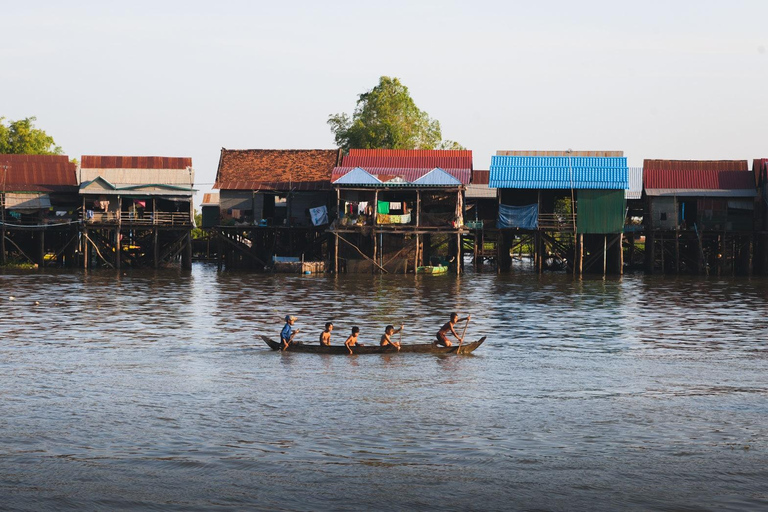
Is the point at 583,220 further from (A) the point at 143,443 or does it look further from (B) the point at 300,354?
(A) the point at 143,443

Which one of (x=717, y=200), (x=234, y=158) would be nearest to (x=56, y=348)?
(x=234, y=158)

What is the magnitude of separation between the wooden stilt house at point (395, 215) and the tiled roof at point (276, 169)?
2586 millimetres

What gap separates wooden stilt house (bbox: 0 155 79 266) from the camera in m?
60.7

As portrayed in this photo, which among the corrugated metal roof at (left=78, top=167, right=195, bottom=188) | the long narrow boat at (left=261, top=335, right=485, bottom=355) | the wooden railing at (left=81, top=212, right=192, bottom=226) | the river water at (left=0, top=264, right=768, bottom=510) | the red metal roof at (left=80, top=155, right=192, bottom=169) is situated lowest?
the river water at (left=0, top=264, right=768, bottom=510)

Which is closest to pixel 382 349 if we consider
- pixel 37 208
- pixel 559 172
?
pixel 559 172

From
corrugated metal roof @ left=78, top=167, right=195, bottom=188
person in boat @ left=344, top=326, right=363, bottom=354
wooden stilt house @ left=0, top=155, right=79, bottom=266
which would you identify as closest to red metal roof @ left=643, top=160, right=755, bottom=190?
corrugated metal roof @ left=78, top=167, right=195, bottom=188

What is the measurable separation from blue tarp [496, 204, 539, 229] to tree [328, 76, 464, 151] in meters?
21.2

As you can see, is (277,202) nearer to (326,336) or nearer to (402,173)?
(402,173)

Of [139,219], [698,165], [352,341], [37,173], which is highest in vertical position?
[698,165]

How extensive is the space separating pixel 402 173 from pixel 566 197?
35.6 ft

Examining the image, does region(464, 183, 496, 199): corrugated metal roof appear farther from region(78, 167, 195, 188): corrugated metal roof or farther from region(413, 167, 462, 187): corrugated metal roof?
region(78, 167, 195, 188): corrugated metal roof

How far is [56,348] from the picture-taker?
2466 cm

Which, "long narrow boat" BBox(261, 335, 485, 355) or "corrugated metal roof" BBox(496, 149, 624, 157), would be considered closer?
"long narrow boat" BBox(261, 335, 485, 355)

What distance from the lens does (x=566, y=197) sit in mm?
59156
